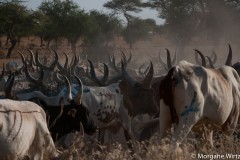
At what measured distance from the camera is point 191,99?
259 inches

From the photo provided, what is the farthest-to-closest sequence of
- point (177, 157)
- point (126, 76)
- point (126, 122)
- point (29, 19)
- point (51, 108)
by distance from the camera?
point (29, 19)
point (126, 76)
point (126, 122)
point (51, 108)
point (177, 157)

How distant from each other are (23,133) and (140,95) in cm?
483

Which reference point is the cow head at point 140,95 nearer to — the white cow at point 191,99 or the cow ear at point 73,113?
the cow ear at point 73,113

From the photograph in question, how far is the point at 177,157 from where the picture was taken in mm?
5703

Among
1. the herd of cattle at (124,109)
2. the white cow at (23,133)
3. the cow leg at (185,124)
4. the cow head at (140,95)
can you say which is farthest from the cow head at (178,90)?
the cow head at (140,95)

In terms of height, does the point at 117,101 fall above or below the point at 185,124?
below

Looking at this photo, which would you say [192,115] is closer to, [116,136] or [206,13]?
[116,136]

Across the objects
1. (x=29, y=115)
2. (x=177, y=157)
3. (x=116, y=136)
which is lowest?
(x=116, y=136)

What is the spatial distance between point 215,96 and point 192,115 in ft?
1.86

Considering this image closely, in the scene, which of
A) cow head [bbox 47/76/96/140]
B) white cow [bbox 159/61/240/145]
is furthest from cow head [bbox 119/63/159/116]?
white cow [bbox 159/61/240/145]

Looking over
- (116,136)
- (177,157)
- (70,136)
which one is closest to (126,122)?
(116,136)

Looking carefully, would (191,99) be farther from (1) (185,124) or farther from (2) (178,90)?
(1) (185,124)

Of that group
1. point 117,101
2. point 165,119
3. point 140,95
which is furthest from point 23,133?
point 140,95

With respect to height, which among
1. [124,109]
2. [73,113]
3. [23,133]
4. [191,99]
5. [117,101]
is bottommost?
[124,109]
